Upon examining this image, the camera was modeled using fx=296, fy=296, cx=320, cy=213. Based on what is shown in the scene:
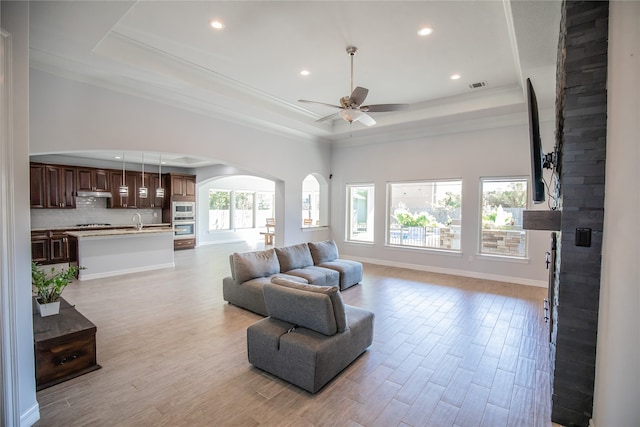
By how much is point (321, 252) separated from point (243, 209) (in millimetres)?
8521

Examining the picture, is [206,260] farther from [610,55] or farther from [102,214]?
[610,55]

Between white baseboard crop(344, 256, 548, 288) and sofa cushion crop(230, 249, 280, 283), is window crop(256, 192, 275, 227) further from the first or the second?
sofa cushion crop(230, 249, 280, 283)

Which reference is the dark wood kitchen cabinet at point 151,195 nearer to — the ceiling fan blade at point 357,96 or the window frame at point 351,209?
the window frame at point 351,209

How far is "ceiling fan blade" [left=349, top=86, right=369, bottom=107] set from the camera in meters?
3.76

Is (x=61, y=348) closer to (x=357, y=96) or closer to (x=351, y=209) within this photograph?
(x=357, y=96)

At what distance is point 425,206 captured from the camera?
7391 mm

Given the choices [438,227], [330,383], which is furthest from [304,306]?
[438,227]

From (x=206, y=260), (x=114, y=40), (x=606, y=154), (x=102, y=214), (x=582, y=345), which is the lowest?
(x=206, y=260)

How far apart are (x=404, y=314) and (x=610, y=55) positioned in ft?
11.7

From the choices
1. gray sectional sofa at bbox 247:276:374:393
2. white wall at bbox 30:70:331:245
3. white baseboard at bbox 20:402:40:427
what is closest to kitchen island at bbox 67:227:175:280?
white wall at bbox 30:70:331:245

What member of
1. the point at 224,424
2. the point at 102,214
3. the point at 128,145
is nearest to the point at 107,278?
the point at 128,145

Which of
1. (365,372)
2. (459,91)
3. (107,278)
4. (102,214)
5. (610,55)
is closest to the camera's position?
(610,55)

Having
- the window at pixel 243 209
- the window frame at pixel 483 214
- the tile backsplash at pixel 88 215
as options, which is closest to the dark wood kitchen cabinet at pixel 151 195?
the tile backsplash at pixel 88 215

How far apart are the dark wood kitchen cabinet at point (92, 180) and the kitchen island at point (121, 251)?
8.27 feet
